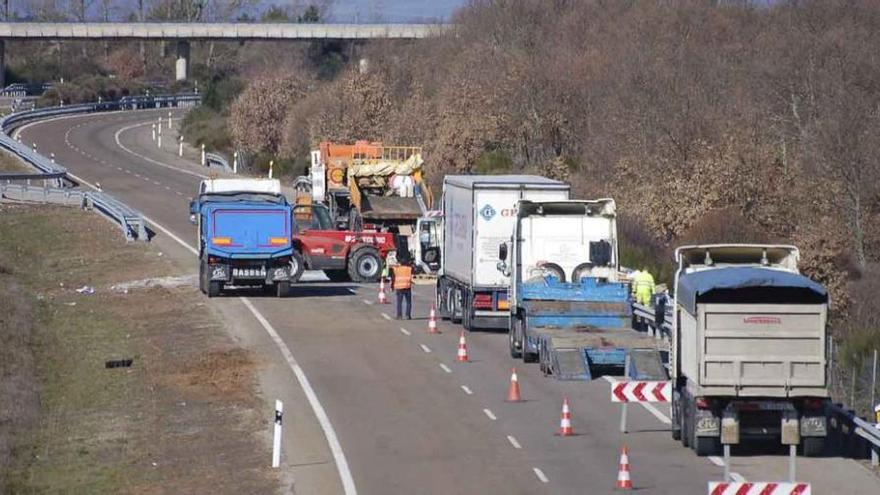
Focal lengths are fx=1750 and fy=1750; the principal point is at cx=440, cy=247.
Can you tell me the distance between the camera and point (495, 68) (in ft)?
249

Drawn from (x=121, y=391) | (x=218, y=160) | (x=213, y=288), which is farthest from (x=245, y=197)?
(x=218, y=160)

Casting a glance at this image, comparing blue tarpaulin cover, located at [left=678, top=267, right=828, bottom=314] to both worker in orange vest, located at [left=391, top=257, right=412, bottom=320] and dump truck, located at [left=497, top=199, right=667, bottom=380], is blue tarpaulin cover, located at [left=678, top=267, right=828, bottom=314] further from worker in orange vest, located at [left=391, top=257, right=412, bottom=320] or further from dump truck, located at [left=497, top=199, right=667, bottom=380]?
worker in orange vest, located at [left=391, top=257, right=412, bottom=320]

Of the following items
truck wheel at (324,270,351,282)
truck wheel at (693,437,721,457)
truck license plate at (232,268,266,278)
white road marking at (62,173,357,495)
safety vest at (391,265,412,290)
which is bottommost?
truck wheel at (324,270,351,282)

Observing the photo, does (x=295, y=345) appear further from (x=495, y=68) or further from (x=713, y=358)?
(x=495, y=68)

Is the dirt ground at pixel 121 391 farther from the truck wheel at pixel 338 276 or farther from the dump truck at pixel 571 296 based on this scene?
the dump truck at pixel 571 296

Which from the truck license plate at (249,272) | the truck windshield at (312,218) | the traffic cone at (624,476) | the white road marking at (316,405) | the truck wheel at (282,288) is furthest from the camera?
→ the truck windshield at (312,218)

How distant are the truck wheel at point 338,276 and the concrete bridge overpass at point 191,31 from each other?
75852 millimetres

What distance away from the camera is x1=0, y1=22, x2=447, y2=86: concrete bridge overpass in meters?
125

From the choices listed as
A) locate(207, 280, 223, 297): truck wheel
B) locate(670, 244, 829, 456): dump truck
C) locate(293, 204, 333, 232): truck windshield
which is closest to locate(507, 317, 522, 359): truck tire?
locate(670, 244, 829, 456): dump truck

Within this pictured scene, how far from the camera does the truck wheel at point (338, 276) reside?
158 ft

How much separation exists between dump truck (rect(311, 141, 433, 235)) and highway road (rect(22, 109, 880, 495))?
6.75 metres

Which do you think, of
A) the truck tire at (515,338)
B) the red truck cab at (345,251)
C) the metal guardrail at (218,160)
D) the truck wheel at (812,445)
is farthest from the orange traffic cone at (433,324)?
the metal guardrail at (218,160)

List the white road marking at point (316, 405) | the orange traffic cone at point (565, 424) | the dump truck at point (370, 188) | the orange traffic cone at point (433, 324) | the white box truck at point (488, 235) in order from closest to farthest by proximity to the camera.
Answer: the white road marking at point (316, 405) < the orange traffic cone at point (565, 424) < the white box truck at point (488, 235) < the orange traffic cone at point (433, 324) < the dump truck at point (370, 188)

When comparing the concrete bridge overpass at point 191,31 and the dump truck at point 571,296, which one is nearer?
the dump truck at point 571,296
